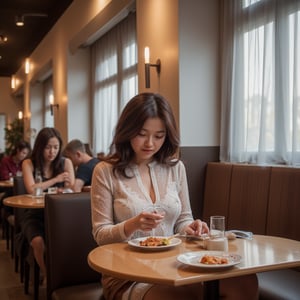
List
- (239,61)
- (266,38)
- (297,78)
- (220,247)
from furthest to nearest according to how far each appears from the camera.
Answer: (239,61), (266,38), (297,78), (220,247)

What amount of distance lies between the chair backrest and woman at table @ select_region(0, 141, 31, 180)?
4.01 m

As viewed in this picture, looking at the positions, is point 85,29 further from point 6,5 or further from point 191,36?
point 191,36

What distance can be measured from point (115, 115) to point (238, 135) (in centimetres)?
272

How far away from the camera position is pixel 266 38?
10.0 ft

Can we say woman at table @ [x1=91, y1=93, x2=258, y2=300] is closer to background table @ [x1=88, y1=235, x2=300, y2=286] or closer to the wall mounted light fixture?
background table @ [x1=88, y1=235, x2=300, y2=286]

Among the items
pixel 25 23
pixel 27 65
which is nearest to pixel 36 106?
pixel 27 65

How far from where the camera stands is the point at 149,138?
1.84 m

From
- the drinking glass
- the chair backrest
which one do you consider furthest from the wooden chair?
the drinking glass

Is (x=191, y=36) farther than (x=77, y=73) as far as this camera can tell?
No

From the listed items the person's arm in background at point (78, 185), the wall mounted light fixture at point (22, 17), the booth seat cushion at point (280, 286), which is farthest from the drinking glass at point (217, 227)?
the wall mounted light fixture at point (22, 17)

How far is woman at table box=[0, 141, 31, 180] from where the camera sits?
604 centimetres

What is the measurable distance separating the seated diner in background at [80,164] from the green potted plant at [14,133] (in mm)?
6956

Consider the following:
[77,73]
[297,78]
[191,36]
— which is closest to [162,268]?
[297,78]

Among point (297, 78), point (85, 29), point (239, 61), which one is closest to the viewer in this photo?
point (297, 78)
